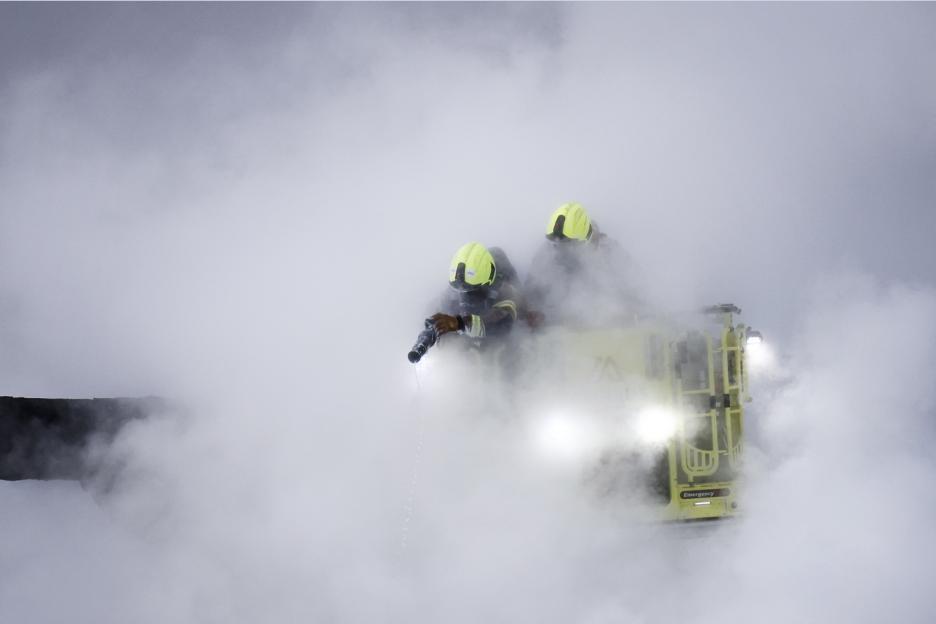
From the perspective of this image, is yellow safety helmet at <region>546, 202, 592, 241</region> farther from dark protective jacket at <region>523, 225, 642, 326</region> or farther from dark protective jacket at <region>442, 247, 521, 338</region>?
dark protective jacket at <region>442, 247, 521, 338</region>

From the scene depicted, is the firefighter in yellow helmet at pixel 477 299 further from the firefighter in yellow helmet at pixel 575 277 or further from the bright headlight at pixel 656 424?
the bright headlight at pixel 656 424

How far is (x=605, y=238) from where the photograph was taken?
745cm

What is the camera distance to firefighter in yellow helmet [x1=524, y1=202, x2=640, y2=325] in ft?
22.6

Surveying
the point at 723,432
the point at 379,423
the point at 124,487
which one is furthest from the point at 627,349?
the point at 124,487

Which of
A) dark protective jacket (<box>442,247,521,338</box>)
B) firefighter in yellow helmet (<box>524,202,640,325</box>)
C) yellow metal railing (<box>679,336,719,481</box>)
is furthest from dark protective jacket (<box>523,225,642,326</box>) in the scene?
yellow metal railing (<box>679,336,719,481</box>)

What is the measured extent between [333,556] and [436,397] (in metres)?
1.39

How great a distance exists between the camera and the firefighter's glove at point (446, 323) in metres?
5.88

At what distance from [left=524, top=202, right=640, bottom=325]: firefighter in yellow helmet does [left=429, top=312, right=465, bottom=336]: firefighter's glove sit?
93cm

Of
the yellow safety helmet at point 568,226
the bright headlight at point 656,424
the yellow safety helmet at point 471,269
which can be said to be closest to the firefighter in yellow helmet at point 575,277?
the yellow safety helmet at point 568,226

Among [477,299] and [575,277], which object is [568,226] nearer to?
[575,277]

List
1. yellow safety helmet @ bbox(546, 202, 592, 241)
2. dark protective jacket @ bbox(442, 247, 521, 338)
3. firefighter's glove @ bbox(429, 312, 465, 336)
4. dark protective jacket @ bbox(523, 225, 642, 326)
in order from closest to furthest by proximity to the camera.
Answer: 1. firefighter's glove @ bbox(429, 312, 465, 336)
2. dark protective jacket @ bbox(442, 247, 521, 338)
3. dark protective jacket @ bbox(523, 225, 642, 326)
4. yellow safety helmet @ bbox(546, 202, 592, 241)

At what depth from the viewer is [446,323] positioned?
5926 millimetres

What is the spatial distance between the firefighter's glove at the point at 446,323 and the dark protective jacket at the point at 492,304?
0.18 feet

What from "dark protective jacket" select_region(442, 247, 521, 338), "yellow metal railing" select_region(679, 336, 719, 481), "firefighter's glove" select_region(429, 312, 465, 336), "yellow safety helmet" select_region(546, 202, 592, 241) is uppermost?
"yellow safety helmet" select_region(546, 202, 592, 241)
